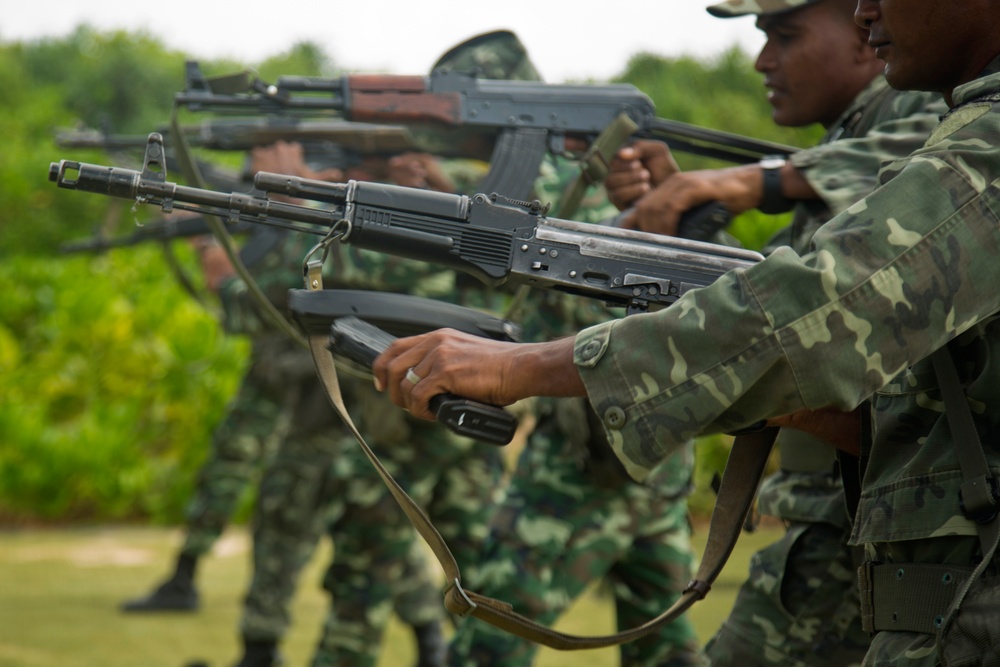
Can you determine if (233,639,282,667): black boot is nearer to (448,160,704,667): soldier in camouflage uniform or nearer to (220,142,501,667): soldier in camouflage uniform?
(220,142,501,667): soldier in camouflage uniform

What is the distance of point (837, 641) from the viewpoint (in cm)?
261

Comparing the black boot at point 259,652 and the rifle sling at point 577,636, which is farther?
the black boot at point 259,652

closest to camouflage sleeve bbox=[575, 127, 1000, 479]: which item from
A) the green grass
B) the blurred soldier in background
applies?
the blurred soldier in background

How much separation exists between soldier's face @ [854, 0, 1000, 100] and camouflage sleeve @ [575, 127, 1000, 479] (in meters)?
0.27

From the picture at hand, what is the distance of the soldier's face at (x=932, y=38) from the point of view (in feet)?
6.10

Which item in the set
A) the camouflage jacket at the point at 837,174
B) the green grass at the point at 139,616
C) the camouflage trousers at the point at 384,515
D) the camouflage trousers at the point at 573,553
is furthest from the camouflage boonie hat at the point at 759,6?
the green grass at the point at 139,616

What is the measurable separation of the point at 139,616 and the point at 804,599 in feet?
14.0

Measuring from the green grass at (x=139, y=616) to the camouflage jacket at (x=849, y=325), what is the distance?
3.01 metres

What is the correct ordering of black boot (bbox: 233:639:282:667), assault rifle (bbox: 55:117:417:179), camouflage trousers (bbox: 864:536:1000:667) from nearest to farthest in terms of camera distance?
camouflage trousers (bbox: 864:536:1000:667) < black boot (bbox: 233:639:282:667) < assault rifle (bbox: 55:117:417:179)

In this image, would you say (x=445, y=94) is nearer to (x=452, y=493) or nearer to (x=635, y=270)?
(x=452, y=493)

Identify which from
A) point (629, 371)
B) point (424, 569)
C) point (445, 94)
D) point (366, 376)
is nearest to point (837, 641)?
point (629, 371)

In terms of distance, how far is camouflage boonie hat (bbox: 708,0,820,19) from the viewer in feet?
9.77

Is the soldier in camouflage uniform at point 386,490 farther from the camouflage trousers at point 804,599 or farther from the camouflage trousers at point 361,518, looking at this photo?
the camouflage trousers at point 804,599

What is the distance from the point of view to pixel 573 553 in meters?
3.39
